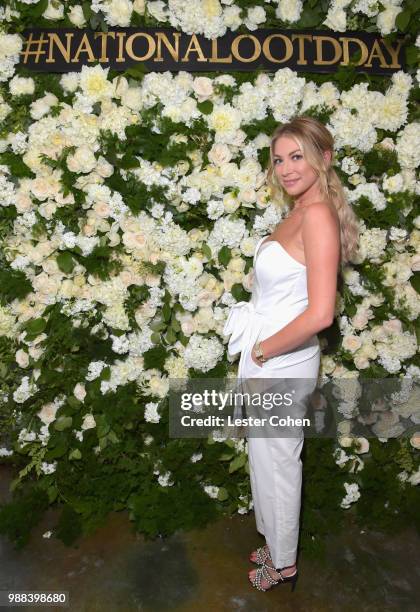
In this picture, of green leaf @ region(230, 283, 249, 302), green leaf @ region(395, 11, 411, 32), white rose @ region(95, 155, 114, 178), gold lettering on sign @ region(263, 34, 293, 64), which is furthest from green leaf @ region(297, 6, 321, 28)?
green leaf @ region(230, 283, 249, 302)

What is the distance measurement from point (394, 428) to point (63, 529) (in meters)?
2.25

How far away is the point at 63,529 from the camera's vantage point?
3.36 metres

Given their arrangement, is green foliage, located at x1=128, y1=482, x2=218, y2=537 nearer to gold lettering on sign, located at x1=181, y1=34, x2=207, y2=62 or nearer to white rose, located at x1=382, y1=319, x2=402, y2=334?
white rose, located at x1=382, y1=319, x2=402, y2=334

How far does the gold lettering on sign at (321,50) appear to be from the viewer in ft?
10.2

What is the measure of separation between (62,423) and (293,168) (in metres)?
2.19

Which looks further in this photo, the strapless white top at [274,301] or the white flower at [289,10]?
the white flower at [289,10]

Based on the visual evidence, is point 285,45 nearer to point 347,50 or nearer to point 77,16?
point 347,50

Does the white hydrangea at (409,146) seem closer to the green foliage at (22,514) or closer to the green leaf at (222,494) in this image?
the green leaf at (222,494)

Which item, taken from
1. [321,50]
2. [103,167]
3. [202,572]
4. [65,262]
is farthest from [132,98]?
[202,572]

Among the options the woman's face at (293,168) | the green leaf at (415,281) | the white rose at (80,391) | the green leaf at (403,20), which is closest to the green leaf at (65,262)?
the white rose at (80,391)

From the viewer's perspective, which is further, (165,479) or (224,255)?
(165,479)

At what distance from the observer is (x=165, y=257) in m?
3.21

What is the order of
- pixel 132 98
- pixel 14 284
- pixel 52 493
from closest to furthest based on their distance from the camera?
pixel 132 98 < pixel 14 284 < pixel 52 493

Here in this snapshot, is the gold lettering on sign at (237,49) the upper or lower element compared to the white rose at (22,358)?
upper
